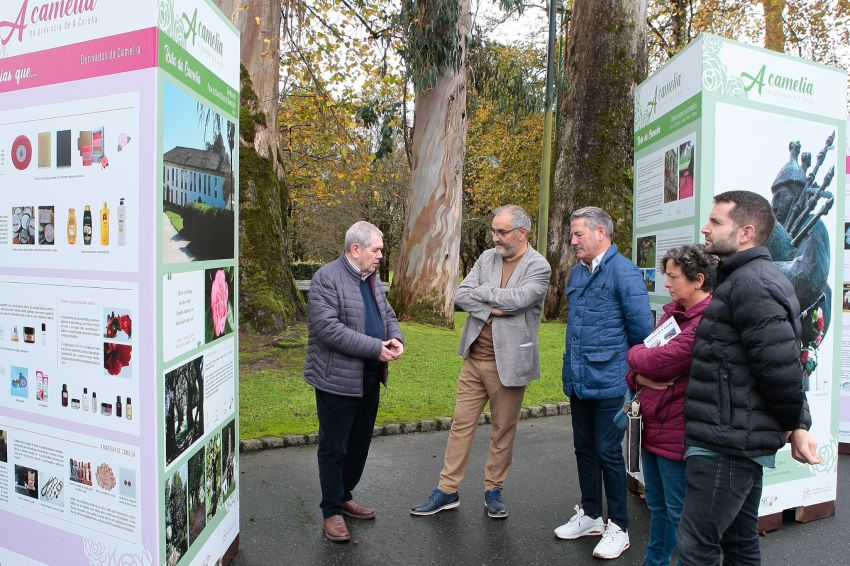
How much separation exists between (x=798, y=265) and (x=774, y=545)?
178 cm

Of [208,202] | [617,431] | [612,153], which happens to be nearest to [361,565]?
[617,431]

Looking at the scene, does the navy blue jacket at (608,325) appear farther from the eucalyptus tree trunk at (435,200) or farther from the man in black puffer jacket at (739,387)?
the eucalyptus tree trunk at (435,200)

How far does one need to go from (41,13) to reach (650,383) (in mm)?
3322

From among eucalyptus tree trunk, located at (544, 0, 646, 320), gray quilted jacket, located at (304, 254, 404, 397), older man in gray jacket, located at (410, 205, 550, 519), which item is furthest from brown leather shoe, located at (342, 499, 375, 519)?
eucalyptus tree trunk, located at (544, 0, 646, 320)

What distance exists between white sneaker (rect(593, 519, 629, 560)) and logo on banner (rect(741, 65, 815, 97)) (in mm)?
2817

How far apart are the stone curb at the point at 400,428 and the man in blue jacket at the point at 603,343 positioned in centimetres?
176

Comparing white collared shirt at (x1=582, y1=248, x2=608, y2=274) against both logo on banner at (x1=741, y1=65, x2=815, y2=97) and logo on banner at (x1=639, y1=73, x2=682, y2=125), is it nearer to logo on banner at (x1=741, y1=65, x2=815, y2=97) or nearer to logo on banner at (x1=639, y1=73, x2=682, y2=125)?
logo on banner at (x1=639, y1=73, x2=682, y2=125)

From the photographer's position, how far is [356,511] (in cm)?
475

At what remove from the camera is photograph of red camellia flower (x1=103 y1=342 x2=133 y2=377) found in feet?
9.59

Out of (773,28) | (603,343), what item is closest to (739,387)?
(603,343)

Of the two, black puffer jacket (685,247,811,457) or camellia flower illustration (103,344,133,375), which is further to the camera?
camellia flower illustration (103,344,133,375)

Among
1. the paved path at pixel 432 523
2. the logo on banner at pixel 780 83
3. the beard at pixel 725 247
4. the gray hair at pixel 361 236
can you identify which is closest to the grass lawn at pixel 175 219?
the gray hair at pixel 361 236

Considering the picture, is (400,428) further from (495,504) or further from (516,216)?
(516,216)

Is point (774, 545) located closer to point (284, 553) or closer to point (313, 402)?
point (284, 553)
